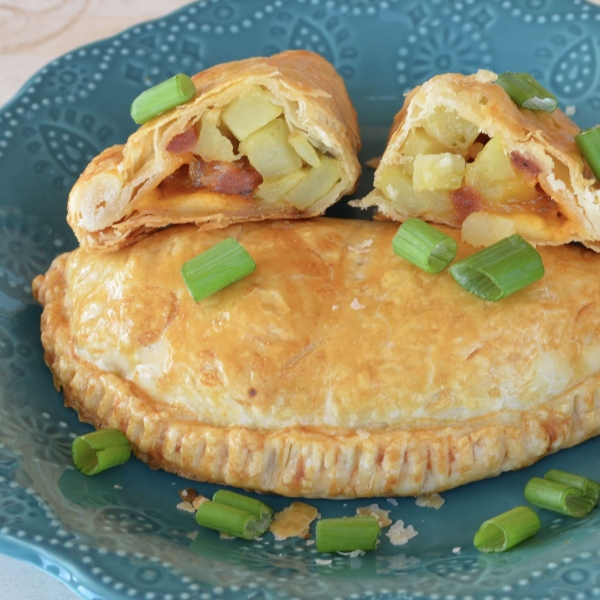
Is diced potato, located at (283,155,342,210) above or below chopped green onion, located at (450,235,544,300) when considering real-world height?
above

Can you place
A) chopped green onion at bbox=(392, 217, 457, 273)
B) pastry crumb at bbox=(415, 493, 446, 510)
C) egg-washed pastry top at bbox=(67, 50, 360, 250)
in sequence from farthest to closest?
egg-washed pastry top at bbox=(67, 50, 360, 250) < chopped green onion at bbox=(392, 217, 457, 273) < pastry crumb at bbox=(415, 493, 446, 510)

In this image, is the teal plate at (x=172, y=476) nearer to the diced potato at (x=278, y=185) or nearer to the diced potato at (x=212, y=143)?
the diced potato at (x=278, y=185)

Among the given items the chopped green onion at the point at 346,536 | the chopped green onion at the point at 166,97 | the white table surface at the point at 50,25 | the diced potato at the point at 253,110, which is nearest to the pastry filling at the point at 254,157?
the diced potato at the point at 253,110

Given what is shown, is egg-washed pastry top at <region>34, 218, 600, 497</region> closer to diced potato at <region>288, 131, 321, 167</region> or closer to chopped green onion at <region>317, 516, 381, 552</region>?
chopped green onion at <region>317, 516, 381, 552</region>

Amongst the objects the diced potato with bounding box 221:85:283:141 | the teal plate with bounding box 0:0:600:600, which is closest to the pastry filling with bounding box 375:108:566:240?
the diced potato with bounding box 221:85:283:141

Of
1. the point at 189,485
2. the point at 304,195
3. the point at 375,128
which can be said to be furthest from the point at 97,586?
the point at 375,128

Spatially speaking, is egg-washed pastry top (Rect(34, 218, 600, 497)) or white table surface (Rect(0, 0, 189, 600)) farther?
white table surface (Rect(0, 0, 189, 600))

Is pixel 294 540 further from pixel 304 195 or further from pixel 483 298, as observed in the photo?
pixel 304 195
